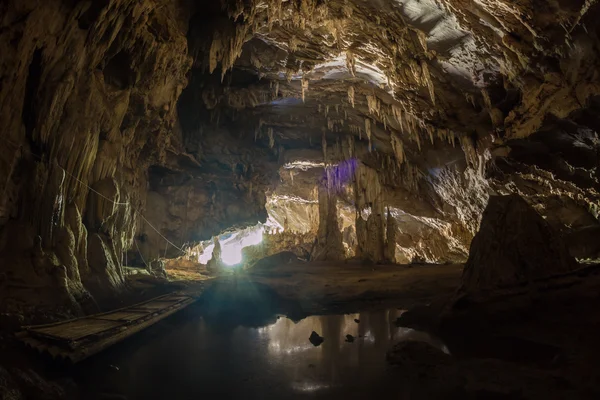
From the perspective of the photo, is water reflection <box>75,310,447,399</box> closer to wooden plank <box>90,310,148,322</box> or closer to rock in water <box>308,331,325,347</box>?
rock in water <box>308,331,325,347</box>

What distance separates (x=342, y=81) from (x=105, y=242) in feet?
33.3

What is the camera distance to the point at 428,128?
14.0m

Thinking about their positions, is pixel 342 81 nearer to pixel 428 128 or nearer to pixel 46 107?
pixel 428 128

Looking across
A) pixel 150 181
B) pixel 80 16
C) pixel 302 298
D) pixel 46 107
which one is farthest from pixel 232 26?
pixel 150 181

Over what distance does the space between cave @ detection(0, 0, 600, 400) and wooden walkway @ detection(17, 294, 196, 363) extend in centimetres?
5

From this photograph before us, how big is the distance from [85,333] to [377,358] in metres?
4.44

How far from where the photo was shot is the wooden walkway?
15.3 feet

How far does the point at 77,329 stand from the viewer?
17.8 ft

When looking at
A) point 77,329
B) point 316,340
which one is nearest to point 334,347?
point 316,340

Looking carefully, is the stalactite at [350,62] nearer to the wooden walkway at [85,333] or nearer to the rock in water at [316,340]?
the rock in water at [316,340]

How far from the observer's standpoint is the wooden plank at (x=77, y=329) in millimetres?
4927

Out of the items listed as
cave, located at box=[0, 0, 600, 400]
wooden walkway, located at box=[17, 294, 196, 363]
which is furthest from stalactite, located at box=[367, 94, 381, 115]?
wooden walkway, located at box=[17, 294, 196, 363]

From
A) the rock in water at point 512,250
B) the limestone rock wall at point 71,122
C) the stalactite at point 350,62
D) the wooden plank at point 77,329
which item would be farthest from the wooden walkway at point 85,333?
the stalactite at point 350,62

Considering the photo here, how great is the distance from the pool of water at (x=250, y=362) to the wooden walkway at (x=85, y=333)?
250 millimetres
